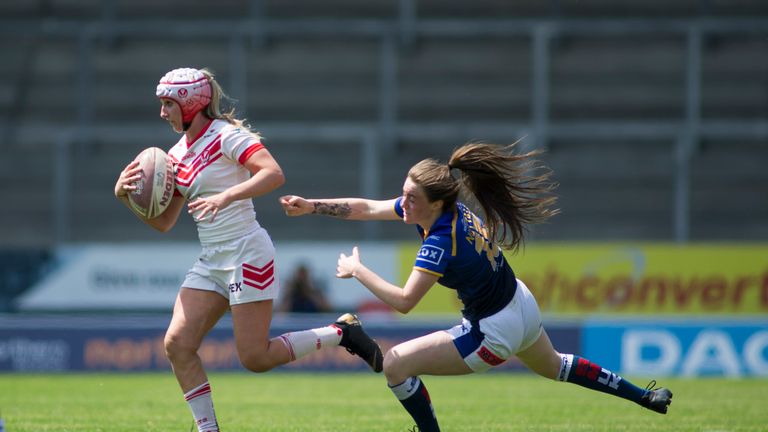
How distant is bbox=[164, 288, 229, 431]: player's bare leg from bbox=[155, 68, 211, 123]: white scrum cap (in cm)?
114

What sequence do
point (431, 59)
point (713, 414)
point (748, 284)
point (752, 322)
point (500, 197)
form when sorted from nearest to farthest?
point (500, 197)
point (713, 414)
point (752, 322)
point (748, 284)
point (431, 59)

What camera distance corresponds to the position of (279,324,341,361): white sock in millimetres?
6871

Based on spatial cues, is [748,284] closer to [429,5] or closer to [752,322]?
[752,322]

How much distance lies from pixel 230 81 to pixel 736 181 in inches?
373

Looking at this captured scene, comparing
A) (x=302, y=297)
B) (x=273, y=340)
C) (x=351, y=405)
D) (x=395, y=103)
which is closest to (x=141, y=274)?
(x=302, y=297)

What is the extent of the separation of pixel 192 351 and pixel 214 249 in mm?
622

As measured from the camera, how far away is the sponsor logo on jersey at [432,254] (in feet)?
20.3

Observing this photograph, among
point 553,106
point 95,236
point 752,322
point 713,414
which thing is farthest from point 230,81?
point 713,414

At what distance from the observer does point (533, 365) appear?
6.84 meters

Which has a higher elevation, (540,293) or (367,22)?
(367,22)

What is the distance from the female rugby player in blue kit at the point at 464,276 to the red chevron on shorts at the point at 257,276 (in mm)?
450

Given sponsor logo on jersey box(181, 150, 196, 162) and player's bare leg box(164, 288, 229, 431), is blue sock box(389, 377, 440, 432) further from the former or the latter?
sponsor logo on jersey box(181, 150, 196, 162)

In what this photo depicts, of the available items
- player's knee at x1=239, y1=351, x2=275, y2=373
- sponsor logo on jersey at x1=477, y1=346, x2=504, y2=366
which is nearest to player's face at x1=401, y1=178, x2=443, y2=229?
sponsor logo on jersey at x1=477, y1=346, x2=504, y2=366

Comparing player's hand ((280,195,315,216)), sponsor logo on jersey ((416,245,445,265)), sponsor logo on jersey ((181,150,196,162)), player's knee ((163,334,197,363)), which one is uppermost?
sponsor logo on jersey ((181,150,196,162))
